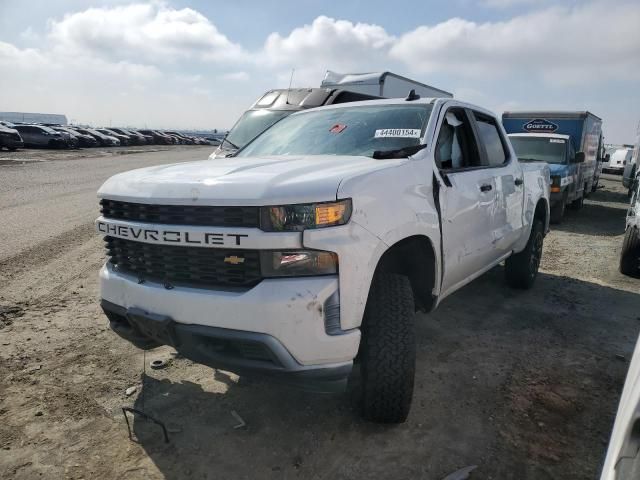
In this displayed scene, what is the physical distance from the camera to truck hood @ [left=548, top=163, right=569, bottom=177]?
9703mm

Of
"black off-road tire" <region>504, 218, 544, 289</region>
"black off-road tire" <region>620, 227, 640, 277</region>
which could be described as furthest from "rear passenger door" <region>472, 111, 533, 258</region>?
"black off-road tire" <region>620, 227, 640, 277</region>

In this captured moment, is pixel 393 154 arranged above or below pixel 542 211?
above

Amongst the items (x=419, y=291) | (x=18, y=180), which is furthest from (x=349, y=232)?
(x=18, y=180)

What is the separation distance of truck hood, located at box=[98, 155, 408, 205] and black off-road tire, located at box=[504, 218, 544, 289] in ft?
9.28

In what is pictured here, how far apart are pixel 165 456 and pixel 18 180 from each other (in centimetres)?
1318

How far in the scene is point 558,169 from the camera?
9938mm

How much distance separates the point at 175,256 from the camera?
242 centimetres

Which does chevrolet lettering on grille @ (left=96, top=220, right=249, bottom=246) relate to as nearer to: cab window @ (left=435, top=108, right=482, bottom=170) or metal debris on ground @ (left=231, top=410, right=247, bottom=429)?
metal debris on ground @ (left=231, top=410, right=247, bottom=429)

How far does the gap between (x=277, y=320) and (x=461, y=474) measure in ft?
3.75

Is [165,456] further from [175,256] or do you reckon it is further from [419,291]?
[419,291]

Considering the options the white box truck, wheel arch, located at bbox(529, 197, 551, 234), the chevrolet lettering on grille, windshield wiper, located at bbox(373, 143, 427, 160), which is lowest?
wheel arch, located at bbox(529, 197, 551, 234)

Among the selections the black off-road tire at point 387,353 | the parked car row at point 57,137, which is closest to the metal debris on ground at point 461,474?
the black off-road tire at point 387,353

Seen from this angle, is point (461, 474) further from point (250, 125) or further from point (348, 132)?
point (250, 125)

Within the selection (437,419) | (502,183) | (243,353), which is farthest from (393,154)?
(502,183)
